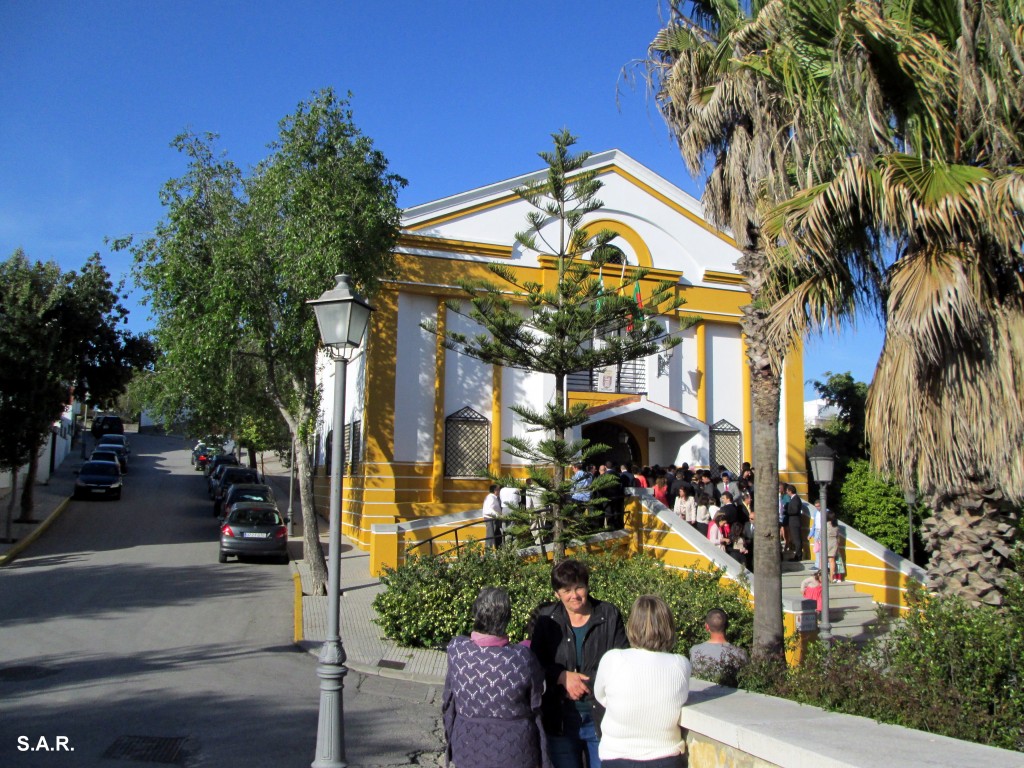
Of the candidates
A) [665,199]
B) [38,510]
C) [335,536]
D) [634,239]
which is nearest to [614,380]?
[634,239]

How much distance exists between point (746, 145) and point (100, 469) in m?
27.8

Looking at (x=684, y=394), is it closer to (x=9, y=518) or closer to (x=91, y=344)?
(x=9, y=518)

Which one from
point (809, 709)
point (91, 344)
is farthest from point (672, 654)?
point (91, 344)

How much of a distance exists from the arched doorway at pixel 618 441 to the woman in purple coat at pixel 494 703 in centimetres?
1828

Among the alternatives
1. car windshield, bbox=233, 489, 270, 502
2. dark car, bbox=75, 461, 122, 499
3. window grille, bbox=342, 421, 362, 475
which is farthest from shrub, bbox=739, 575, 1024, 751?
dark car, bbox=75, 461, 122, 499

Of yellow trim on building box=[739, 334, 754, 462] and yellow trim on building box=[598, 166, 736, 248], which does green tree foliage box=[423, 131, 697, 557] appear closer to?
yellow trim on building box=[598, 166, 736, 248]

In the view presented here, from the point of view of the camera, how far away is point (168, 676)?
384 inches

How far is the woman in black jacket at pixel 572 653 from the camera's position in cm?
467

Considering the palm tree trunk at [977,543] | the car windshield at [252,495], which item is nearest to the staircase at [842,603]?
the palm tree trunk at [977,543]

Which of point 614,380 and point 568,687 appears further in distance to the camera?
point 614,380

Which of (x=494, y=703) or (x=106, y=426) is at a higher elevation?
(x=106, y=426)

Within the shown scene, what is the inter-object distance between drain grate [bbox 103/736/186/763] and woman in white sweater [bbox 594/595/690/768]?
181 inches

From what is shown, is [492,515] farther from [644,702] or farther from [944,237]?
[644,702]

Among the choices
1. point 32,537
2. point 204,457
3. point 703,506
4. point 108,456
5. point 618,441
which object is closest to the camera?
point 703,506
